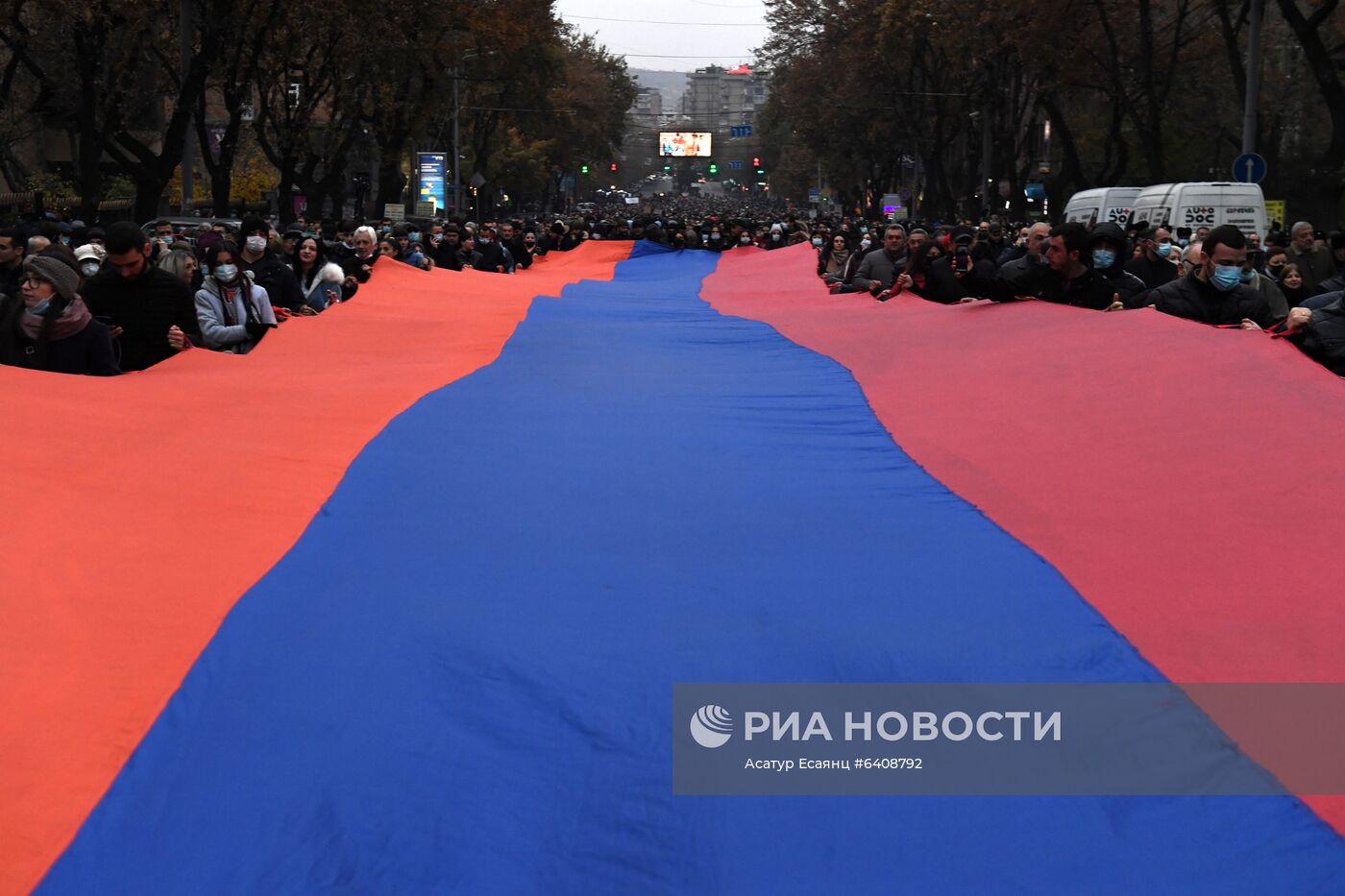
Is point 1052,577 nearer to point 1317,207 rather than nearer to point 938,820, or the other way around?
point 938,820

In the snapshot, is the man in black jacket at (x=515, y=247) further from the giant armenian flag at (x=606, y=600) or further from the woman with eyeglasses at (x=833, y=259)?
the giant armenian flag at (x=606, y=600)

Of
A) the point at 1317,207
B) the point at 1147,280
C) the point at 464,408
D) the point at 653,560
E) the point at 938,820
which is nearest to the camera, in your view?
the point at 938,820

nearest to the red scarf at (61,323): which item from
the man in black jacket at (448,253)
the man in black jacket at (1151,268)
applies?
the man in black jacket at (1151,268)

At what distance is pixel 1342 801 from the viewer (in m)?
4.29

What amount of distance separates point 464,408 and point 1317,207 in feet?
106

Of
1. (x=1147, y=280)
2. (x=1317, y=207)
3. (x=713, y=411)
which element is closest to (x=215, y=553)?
(x=713, y=411)

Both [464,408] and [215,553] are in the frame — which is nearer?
[215,553]

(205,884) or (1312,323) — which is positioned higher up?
(1312,323)

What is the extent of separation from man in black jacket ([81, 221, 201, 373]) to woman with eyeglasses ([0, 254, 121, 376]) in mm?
841

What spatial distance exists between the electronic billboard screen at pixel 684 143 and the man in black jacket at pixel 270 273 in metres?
142

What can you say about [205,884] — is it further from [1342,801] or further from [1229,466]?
[1229,466]

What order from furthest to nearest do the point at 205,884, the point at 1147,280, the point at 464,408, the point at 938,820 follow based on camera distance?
1. the point at 1147,280
2. the point at 464,408
3. the point at 938,820
4. the point at 205,884

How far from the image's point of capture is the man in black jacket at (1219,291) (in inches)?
375

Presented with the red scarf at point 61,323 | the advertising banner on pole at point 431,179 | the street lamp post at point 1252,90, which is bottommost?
the advertising banner on pole at point 431,179
